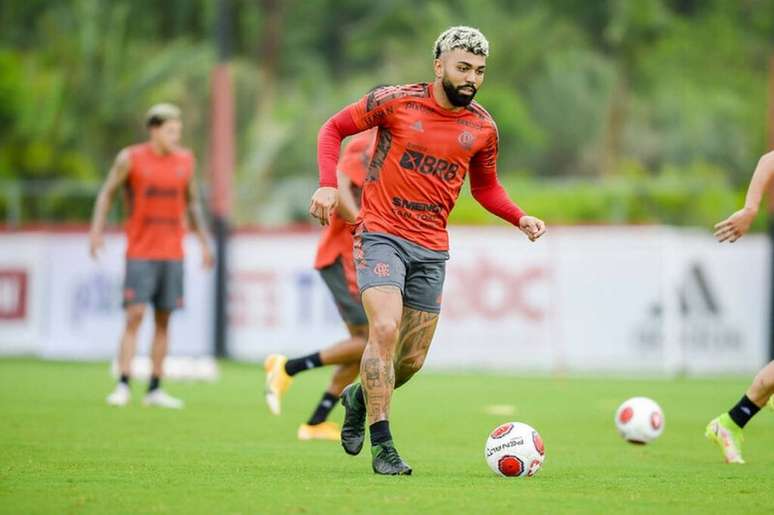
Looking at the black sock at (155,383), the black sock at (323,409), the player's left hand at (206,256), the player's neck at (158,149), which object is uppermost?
the player's neck at (158,149)

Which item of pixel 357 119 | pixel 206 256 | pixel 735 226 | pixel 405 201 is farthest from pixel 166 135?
pixel 735 226

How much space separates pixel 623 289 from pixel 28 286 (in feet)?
27.2

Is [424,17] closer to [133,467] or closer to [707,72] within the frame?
[707,72]

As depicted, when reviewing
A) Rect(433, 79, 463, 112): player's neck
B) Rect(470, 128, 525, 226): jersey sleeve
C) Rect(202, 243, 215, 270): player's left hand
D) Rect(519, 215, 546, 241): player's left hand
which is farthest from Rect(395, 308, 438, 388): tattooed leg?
Rect(202, 243, 215, 270): player's left hand

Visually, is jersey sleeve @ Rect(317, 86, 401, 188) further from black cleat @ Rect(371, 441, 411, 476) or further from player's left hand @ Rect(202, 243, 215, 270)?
player's left hand @ Rect(202, 243, 215, 270)

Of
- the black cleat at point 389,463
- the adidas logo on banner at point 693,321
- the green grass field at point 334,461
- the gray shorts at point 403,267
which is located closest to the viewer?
the green grass field at point 334,461

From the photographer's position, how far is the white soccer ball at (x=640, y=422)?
1009 centimetres

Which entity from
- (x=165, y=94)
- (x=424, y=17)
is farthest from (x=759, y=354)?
(x=424, y=17)

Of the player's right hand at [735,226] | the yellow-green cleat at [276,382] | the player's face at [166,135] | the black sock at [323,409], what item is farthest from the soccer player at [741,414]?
the player's face at [166,135]

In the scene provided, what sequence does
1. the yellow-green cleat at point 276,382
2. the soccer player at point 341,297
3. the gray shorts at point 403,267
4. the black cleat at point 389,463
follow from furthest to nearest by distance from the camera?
the yellow-green cleat at point 276,382 < the soccer player at point 341,297 < the gray shorts at point 403,267 < the black cleat at point 389,463

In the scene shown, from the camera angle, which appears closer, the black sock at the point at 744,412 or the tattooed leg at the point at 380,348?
the tattooed leg at the point at 380,348

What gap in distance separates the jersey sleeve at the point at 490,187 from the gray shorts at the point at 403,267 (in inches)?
21.1

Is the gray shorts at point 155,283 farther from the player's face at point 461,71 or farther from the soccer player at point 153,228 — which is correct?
the player's face at point 461,71

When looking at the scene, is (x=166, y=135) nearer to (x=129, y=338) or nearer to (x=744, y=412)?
(x=129, y=338)
